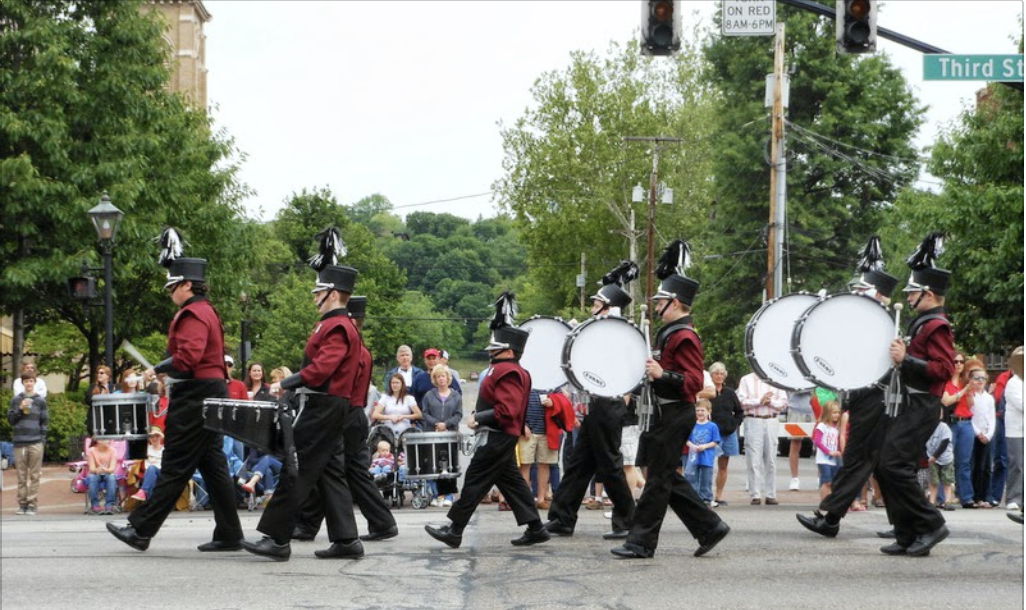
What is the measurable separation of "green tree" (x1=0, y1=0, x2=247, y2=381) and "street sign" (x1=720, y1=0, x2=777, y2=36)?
626 inches

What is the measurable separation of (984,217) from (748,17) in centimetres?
1821

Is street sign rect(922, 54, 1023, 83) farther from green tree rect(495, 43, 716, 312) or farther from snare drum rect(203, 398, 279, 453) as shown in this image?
green tree rect(495, 43, 716, 312)

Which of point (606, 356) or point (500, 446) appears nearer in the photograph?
point (500, 446)

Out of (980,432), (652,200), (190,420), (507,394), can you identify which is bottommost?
(980,432)

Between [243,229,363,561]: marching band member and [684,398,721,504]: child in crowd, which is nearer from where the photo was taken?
[243,229,363,561]: marching band member

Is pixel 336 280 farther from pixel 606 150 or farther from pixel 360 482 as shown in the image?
pixel 606 150

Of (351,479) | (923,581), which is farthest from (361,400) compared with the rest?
(923,581)

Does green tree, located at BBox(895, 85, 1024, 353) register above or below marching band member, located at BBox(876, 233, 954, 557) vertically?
above

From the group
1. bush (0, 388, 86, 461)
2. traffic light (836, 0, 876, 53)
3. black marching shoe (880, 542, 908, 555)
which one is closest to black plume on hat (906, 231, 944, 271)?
black marching shoe (880, 542, 908, 555)

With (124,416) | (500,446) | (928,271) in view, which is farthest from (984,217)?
(124,416)

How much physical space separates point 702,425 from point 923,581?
7040mm

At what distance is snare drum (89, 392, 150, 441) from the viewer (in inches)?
516

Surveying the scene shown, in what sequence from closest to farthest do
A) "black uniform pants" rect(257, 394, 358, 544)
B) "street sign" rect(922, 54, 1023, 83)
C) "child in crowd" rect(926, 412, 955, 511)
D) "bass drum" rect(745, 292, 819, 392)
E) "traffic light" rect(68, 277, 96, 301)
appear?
"black uniform pants" rect(257, 394, 358, 544) < "bass drum" rect(745, 292, 819, 392) < "street sign" rect(922, 54, 1023, 83) < "child in crowd" rect(926, 412, 955, 511) < "traffic light" rect(68, 277, 96, 301)

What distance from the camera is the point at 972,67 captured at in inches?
567
